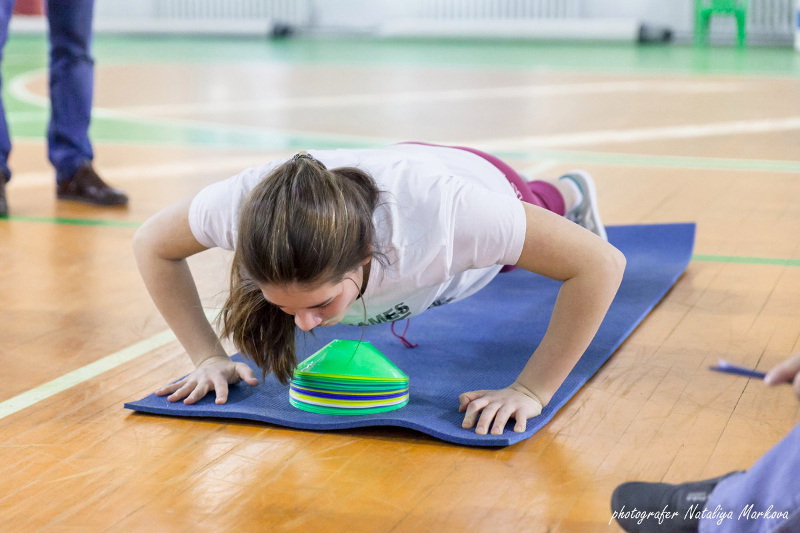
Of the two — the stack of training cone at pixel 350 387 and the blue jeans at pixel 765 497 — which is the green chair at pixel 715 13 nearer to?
the stack of training cone at pixel 350 387

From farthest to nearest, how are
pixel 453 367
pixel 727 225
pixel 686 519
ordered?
pixel 727 225, pixel 453 367, pixel 686 519

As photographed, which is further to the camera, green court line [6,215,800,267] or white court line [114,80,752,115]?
white court line [114,80,752,115]

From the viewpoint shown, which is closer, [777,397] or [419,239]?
[419,239]

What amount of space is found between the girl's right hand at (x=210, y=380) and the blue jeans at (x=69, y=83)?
1.93 meters

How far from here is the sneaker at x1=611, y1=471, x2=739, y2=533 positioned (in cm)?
122

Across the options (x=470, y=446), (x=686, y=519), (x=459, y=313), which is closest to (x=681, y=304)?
(x=459, y=313)

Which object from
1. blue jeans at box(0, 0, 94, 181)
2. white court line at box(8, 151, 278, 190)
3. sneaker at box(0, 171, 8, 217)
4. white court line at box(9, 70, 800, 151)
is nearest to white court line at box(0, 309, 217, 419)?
sneaker at box(0, 171, 8, 217)

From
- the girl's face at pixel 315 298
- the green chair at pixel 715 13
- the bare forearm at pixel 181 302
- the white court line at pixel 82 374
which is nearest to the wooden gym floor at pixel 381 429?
the white court line at pixel 82 374

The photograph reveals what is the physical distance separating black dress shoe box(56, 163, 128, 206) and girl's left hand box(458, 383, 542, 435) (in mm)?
2089

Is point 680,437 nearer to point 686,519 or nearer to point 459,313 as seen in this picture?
point 686,519

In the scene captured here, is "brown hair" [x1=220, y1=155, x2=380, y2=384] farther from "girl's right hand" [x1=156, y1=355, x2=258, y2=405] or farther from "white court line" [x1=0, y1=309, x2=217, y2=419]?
"white court line" [x1=0, y1=309, x2=217, y2=419]

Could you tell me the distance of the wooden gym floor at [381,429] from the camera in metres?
1.42

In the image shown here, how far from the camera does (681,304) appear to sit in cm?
232

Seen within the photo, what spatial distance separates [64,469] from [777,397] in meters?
1.15
